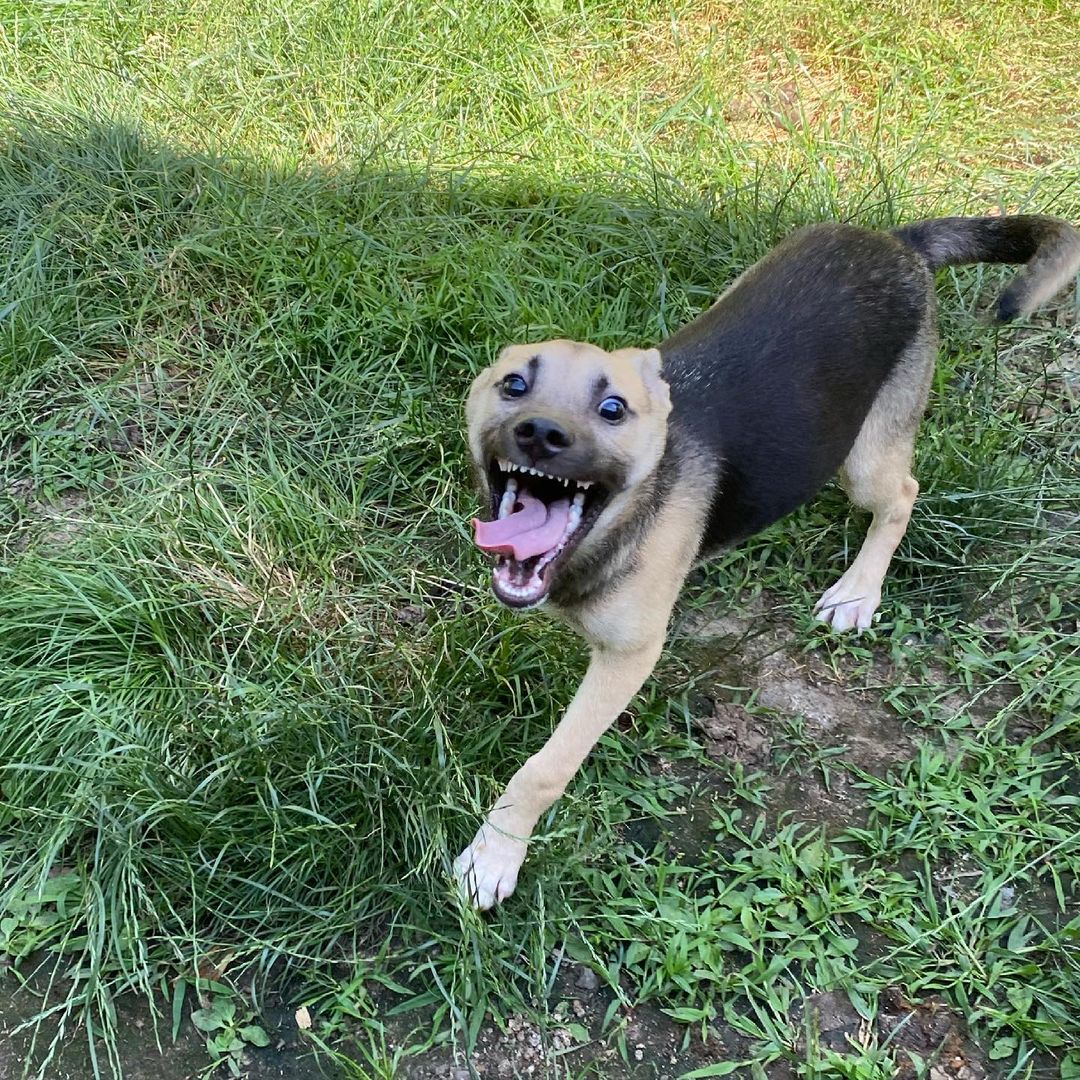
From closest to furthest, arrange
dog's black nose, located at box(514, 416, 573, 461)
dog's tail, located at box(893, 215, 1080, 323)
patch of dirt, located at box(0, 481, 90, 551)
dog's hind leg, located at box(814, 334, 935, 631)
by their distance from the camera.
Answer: dog's black nose, located at box(514, 416, 573, 461) → dog's tail, located at box(893, 215, 1080, 323) → dog's hind leg, located at box(814, 334, 935, 631) → patch of dirt, located at box(0, 481, 90, 551)

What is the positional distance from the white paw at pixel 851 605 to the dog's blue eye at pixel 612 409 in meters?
1.58

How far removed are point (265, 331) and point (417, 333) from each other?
2.32ft

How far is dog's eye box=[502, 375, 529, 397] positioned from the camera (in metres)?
2.50

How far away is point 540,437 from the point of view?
2.33 m

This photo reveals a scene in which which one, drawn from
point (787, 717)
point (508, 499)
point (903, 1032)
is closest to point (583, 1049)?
point (903, 1032)

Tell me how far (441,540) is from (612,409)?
1.40m

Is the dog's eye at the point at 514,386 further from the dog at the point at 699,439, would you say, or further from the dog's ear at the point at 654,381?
the dog's ear at the point at 654,381

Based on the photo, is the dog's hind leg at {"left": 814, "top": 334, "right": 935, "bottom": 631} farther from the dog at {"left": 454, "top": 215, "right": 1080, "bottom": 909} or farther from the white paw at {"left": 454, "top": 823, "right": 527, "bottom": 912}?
the white paw at {"left": 454, "top": 823, "right": 527, "bottom": 912}

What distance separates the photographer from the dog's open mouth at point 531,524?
7.93 feet

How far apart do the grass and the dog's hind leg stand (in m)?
0.16

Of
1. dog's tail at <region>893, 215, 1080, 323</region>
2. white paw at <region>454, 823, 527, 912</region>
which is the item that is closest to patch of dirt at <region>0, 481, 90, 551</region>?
white paw at <region>454, 823, 527, 912</region>

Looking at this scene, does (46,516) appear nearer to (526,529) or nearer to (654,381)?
(526,529)

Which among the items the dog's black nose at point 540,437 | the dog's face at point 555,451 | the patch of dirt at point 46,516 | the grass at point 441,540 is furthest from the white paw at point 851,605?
the patch of dirt at point 46,516

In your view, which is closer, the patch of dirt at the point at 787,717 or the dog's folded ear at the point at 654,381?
the dog's folded ear at the point at 654,381
